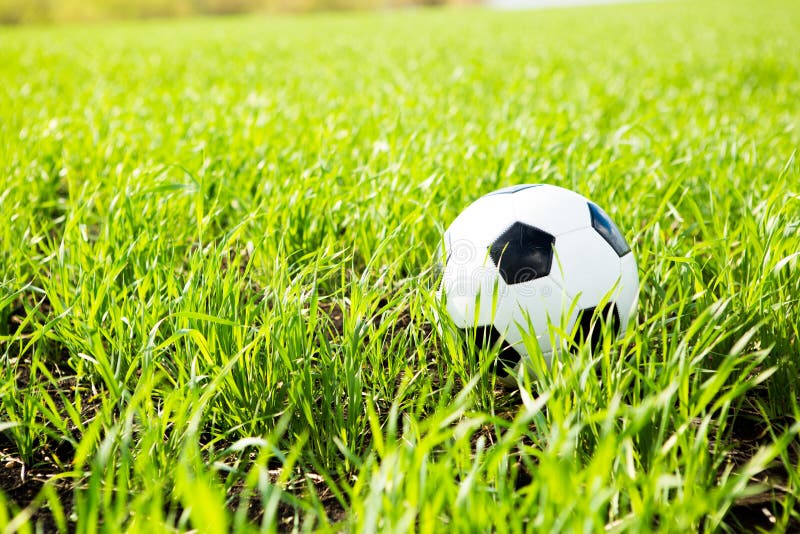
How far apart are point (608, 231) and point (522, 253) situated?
0.97 ft

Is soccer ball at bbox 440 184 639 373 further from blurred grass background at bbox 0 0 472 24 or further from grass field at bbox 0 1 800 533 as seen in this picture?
blurred grass background at bbox 0 0 472 24

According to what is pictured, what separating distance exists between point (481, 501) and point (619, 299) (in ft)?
2.85

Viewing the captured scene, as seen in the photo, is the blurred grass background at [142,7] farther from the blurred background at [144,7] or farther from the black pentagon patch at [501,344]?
the black pentagon patch at [501,344]

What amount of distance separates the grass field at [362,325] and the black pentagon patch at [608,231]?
0.67 ft

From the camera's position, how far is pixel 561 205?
195 centimetres

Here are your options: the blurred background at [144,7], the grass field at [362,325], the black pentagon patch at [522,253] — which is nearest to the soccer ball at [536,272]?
the black pentagon patch at [522,253]

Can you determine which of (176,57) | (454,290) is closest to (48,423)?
(454,290)

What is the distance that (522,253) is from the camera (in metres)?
1.84

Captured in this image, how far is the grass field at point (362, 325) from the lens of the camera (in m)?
1.28

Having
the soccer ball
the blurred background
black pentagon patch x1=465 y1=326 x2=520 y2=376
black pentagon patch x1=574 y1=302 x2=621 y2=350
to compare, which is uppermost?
the blurred background

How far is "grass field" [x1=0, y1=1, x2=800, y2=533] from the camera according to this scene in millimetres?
1279

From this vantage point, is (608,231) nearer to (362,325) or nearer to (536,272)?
(536,272)

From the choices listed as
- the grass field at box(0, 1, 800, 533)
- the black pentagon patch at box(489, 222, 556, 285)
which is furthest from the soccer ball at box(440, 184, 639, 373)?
the grass field at box(0, 1, 800, 533)

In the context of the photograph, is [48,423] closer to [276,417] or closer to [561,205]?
[276,417]
